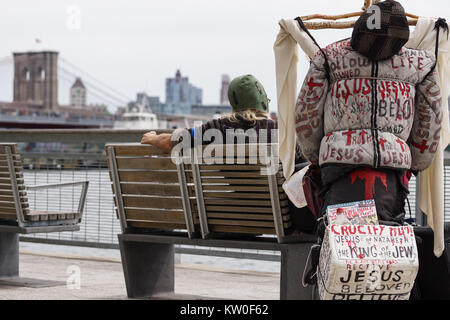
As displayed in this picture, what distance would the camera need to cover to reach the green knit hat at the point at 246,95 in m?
4.90

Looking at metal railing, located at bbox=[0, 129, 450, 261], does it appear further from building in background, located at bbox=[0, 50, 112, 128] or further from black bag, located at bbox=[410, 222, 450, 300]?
building in background, located at bbox=[0, 50, 112, 128]

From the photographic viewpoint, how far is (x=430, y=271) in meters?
4.01

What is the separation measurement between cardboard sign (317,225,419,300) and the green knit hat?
1677 millimetres

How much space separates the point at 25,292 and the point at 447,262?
2838 millimetres

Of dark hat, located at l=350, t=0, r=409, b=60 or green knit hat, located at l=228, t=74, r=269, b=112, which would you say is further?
green knit hat, located at l=228, t=74, r=269, b=112

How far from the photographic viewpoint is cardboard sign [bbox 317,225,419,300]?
129 inches

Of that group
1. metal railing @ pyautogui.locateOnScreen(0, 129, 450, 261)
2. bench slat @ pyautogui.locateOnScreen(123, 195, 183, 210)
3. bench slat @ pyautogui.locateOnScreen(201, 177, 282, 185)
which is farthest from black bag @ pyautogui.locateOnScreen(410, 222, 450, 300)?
metal railing @ pyautogui.locateOnScreen(0, 129, 450, 261)

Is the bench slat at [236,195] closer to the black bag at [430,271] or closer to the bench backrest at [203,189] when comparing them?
the bench backrest at [203,189]

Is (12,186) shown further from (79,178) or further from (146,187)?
(79,178)

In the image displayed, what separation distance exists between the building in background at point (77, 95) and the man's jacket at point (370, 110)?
77262mm

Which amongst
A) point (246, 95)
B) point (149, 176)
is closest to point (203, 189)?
point (149, 176)

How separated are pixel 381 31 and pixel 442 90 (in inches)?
23.5

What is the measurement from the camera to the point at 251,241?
4.74m
